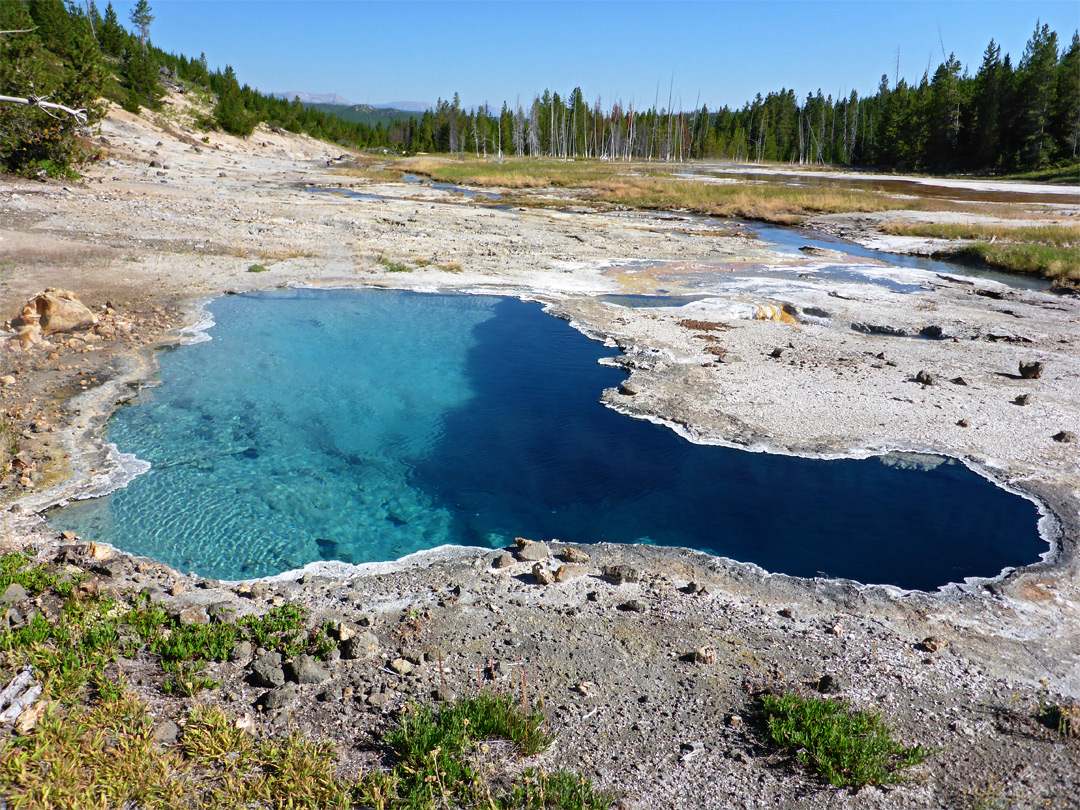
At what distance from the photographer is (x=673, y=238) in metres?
28.0

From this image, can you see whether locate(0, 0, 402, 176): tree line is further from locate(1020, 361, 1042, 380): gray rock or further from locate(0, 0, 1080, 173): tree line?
locate(1020, 361, 1042, 380): gray rock

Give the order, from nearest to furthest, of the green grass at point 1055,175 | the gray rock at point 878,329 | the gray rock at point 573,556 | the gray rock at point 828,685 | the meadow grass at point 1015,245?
the gray rock at point 828,685 → the gray rock at point 573,556 → the gray rock at point 878,329 → the meadow grass at point 1015,245 → the green grass at point 1055,175

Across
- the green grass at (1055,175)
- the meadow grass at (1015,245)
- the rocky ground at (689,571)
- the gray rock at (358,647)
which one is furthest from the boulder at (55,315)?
the green grass at (1055,175)

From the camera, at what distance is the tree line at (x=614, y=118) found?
2734 cm

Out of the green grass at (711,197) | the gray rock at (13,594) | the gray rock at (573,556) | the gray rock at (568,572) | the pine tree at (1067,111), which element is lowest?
the gray rock at (568,572)

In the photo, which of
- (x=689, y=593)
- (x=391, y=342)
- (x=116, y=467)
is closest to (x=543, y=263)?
(x=391, y=342)

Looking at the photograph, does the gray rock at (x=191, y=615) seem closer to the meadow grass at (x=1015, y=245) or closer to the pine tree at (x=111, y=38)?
the meadow grass at (x=1015, y=245)

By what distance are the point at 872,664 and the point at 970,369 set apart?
9.53m

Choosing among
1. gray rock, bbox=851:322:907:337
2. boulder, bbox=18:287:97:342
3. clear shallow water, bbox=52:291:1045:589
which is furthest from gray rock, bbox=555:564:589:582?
gray rock, bbox=851:322:907:337

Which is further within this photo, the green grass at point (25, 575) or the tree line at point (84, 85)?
the tree line at point (84, 85)

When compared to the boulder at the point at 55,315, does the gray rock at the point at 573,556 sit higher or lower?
lower

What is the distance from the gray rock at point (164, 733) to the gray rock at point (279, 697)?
1.82ft

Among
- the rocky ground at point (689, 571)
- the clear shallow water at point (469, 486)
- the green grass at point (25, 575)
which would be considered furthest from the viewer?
the clear shallow water at point (469, 486)

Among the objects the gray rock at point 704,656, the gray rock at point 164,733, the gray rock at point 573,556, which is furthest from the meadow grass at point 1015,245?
the gray rock at point 164,733
